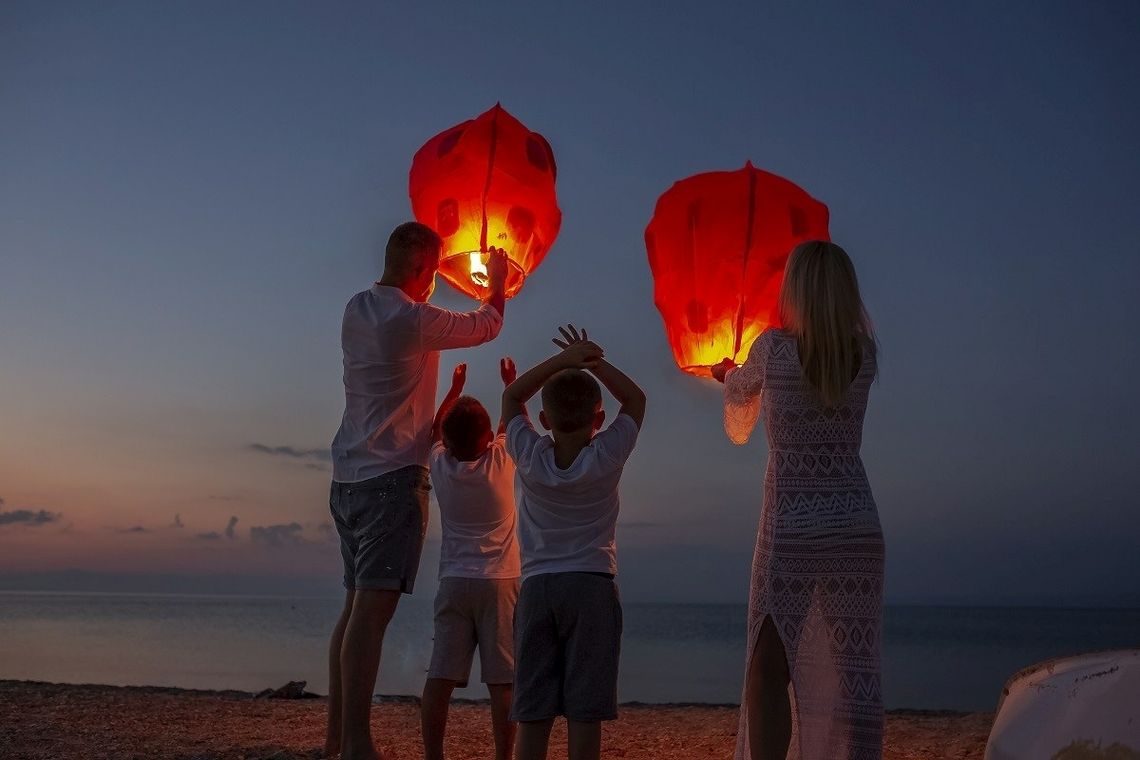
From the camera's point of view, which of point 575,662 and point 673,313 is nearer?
point 575,662

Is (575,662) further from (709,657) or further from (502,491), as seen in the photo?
(709,657)

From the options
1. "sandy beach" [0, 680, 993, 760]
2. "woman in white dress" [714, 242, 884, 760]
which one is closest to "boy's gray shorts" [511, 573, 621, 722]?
"woman in white dress" [714, 242, 884, 760]

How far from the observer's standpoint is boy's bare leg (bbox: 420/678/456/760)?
390cm

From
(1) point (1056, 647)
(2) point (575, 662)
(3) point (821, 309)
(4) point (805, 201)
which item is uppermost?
(4) point (805, 201)

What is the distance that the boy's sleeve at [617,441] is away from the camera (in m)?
3.25

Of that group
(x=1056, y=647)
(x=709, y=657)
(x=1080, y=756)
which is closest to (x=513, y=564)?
(x=1080, y=756)

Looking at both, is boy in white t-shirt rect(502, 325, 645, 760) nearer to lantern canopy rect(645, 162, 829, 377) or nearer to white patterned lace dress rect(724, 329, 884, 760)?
white patterned lace dress rect(724, 329, 884, 760)

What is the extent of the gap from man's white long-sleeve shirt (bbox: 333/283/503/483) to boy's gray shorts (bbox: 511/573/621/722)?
0.98 metres

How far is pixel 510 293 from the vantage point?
4.70 m

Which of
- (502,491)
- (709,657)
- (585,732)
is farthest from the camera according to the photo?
(709,657)

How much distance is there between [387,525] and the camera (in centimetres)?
380

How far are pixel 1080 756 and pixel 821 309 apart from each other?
154 cm

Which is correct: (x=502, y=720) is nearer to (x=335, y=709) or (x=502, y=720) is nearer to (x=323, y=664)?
(x=335, y=709)

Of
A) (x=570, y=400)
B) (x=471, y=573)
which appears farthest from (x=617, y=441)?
(x=471, y=573)
